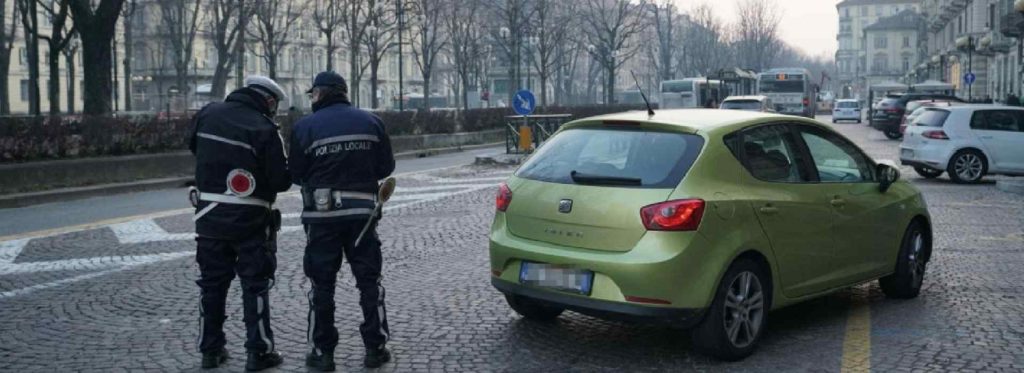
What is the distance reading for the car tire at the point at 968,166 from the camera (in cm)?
1817

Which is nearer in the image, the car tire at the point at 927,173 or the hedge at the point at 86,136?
the hedge at the point at 86,136

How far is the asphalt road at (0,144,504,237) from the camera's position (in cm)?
1289

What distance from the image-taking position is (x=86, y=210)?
1471 centimetres

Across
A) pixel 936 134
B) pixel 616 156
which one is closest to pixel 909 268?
pixel 616 156

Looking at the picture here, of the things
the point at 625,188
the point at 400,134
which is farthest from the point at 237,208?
the point at 400,134

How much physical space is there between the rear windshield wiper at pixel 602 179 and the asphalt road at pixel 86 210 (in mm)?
8356

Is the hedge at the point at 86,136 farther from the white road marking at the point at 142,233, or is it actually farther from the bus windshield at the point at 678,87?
the bus windshield at the point at 678,87

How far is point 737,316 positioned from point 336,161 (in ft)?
7.81

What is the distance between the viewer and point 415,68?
4215 inches

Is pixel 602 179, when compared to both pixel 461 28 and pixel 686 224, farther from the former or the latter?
pixel 461 28

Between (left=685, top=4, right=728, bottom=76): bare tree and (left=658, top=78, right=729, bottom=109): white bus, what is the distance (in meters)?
36.0

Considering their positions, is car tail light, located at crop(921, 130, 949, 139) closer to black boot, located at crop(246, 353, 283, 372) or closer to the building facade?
black boot, located at crop(246, 353, 283, 372)

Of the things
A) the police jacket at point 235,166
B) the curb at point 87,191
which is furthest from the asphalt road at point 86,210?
the police jacket at point 235,166

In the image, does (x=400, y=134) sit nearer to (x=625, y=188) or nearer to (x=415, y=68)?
(x=625, y=188)
